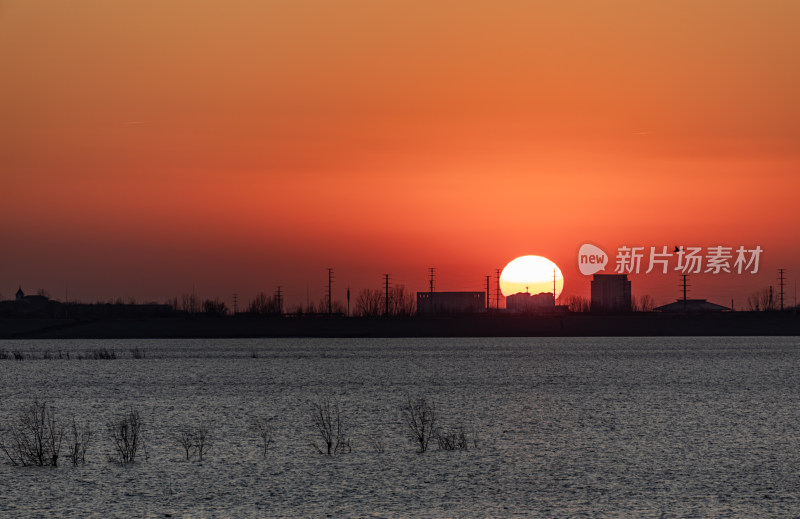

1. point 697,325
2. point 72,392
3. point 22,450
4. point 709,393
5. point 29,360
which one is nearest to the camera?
point 22,450

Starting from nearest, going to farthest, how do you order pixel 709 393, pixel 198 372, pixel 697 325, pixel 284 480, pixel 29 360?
pixel 284 480, pixel 709 393, pixel 198 372, pixel 29 360, pixel 697 325

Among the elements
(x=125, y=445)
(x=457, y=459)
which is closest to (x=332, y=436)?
(x=457, y=459)

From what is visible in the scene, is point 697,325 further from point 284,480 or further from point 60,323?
point 284,480

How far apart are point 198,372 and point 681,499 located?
2235 inches

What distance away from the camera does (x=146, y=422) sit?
35.8m

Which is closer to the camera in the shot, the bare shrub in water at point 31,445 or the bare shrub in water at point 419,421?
the bare shrub in water at point 31,445

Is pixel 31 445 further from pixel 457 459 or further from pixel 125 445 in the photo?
pixel 457 459

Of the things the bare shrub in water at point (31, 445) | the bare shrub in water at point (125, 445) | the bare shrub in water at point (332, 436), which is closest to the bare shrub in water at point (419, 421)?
the bare shrub in water at point (332, 436)

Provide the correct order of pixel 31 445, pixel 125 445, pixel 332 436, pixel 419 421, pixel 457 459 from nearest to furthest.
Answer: pixel 457 459 → pixel 125 445 → pixel 31 445 → pixel 332 436 → pixel 419 421

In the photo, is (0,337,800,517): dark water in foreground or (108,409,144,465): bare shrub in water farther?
(108,409,144,465): bare shrub in water

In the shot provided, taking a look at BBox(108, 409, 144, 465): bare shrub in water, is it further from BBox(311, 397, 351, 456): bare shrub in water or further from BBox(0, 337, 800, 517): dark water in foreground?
BBox(311, 397, 351, 456): bare shrub in water

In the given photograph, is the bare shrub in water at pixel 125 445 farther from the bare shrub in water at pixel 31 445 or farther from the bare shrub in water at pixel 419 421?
the bare shrub in water at pixel 419 421

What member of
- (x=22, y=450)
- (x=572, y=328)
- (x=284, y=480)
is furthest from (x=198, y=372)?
(x=572, y=328)

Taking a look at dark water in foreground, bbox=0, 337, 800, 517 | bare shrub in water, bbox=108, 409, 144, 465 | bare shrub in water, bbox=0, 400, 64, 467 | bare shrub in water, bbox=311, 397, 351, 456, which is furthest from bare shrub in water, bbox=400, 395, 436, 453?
bare shrub in water, bbox=0, 400, 64, 467
